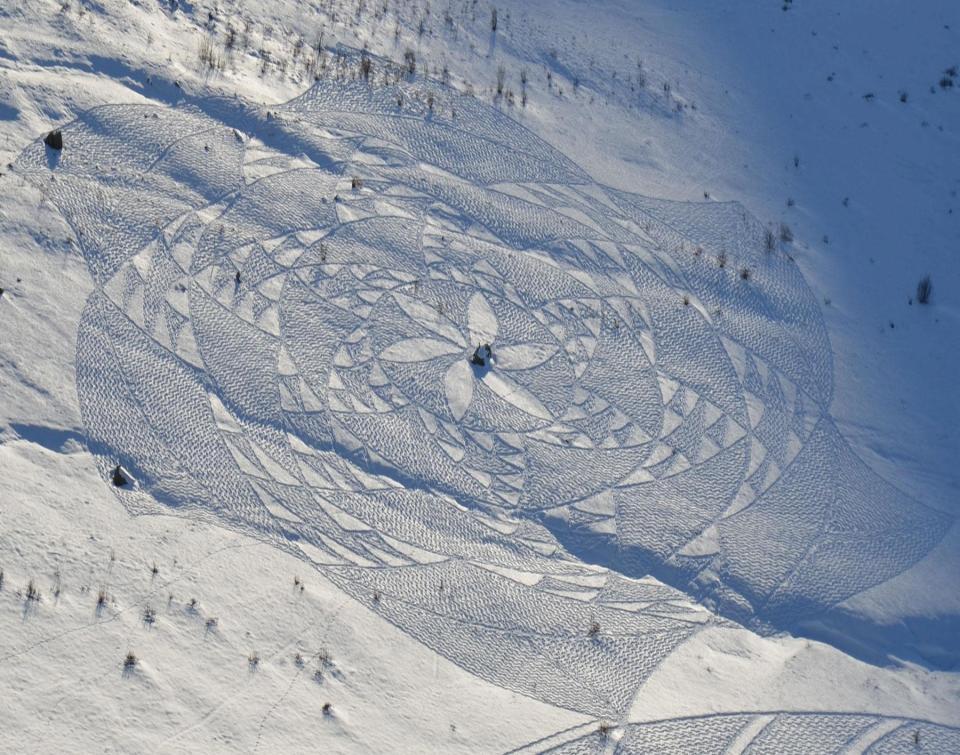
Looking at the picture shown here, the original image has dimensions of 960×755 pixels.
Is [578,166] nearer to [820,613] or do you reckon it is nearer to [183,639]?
[820,613]

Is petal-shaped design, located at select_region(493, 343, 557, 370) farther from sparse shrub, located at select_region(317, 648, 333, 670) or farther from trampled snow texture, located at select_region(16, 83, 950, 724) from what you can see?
sparse shrub, located at select_region(317, 648, 333, 670)

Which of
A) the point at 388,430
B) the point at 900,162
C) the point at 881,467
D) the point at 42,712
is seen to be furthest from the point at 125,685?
the point at 900,162

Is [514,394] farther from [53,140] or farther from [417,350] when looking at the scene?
[53,140]

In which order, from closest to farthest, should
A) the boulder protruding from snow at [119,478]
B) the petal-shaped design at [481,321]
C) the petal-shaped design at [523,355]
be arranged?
the boulder protruding from snow at [119,478] < the petal-shaped design at [523,355] < the petal-shaped design at [481,321]

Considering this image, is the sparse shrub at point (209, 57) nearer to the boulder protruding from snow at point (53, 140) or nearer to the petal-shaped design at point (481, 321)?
the boulder protruding from snow at point (53, 140)

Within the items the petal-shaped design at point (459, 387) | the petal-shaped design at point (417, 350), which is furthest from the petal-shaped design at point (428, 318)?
the petal-shaped design at point (459, 387)

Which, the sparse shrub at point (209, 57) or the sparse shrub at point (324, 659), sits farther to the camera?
the sparse shrub at point (209, 57)
